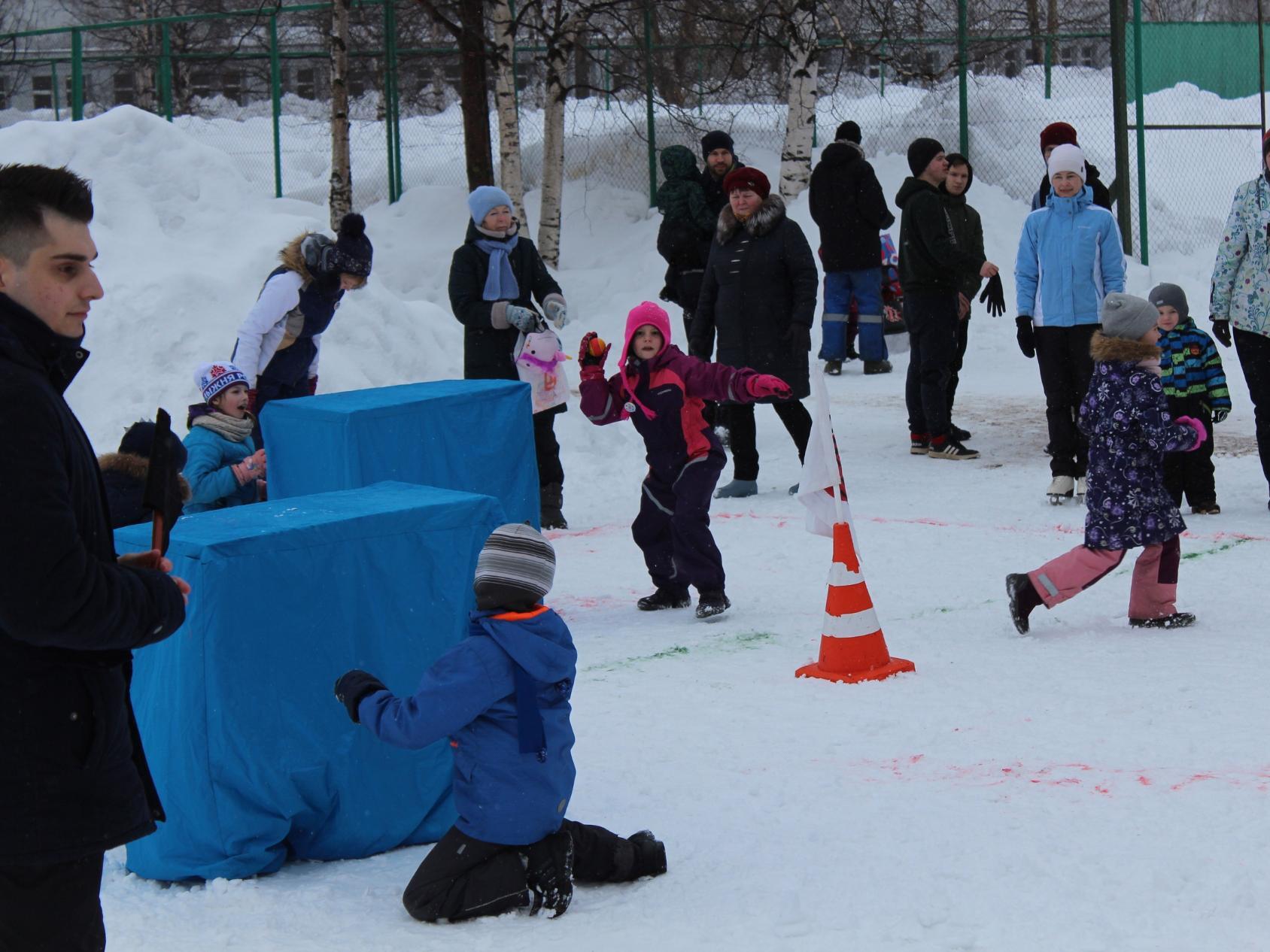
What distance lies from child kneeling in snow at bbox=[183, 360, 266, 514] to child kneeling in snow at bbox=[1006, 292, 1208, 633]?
9.95 feet

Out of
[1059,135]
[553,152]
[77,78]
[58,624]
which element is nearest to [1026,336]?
A: [1059,135]

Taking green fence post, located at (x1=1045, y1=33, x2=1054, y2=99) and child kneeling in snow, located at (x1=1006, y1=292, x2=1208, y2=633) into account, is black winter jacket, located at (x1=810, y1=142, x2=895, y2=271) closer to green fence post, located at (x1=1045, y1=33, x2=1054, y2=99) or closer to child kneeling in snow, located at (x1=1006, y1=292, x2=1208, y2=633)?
child kneeling in snow, located at (x1=1006, y1=292, x2=1208, y2=633)

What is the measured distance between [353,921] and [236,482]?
300 cm

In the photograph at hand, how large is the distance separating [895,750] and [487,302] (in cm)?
430

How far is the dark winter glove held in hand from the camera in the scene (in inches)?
340

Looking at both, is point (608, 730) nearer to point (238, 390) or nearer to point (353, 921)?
point (353, 921)

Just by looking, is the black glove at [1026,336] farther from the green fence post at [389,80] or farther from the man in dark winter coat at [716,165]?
the green fence post at [389,80]

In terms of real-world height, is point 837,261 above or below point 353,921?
above

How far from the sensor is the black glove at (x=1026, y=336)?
340 inches

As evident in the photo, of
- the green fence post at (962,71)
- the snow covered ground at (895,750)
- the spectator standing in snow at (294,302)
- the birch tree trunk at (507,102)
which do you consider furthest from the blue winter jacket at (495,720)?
Result: the green fence post at (962,71)

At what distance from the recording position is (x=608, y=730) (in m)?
5.01

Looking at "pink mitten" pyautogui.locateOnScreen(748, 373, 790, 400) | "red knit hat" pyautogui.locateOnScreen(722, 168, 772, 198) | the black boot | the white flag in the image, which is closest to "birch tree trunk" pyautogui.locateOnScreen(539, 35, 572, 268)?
"red knit hat" pyautogui.locateOnScreen(722, 168, 772, 198)

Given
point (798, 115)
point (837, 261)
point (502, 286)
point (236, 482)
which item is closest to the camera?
point (236, 482)

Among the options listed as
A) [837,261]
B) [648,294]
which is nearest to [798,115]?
[648,294]
